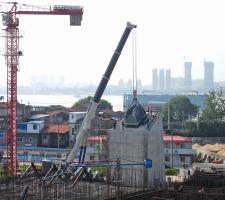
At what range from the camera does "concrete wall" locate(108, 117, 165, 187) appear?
23.2 meters

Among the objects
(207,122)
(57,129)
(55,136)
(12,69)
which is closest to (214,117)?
(207,122)

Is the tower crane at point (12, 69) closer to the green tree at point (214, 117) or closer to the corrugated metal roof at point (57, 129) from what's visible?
the corrugated metal roof at point (57, 129)

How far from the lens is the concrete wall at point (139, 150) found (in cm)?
2320

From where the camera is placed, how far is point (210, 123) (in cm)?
5088

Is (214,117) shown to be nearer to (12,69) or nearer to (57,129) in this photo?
(57,129)

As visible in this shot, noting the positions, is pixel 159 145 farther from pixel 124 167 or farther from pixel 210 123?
pixel 210 123

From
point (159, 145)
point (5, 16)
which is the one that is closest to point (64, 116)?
point (5, 16)

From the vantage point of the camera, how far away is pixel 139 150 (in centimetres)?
2339

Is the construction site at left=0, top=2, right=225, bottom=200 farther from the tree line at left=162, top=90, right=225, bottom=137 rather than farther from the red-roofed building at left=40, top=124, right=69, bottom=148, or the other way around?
the tree line at left=162, top=90, right=225, bottom=137

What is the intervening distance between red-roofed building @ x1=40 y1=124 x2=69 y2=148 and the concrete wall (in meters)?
16.4

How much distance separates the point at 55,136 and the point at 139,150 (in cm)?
1840

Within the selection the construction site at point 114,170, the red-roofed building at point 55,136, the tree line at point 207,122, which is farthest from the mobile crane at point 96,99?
the tree line at point 207,122

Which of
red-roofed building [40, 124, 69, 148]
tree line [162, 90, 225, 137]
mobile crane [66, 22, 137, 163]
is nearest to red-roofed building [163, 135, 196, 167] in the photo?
red-roofed building [40, 124, 69, 148]

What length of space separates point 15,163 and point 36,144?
1337cm
